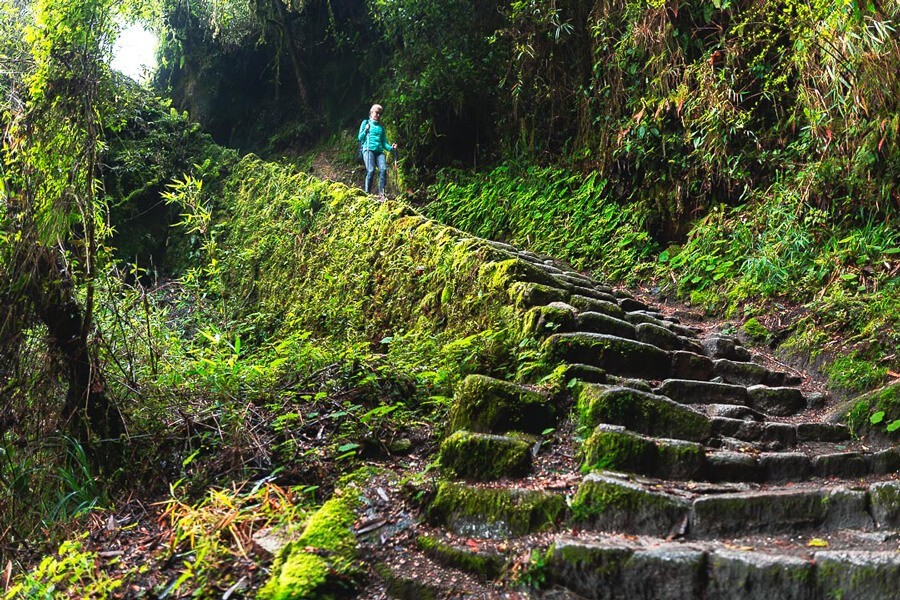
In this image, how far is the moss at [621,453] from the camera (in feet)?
10.6

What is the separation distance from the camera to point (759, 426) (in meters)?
3.80

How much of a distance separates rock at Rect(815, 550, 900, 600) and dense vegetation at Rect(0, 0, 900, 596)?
1829 millimetres

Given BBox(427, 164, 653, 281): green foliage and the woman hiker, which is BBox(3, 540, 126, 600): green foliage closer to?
Result: BBox(427, 164, 653, 281): green foliage

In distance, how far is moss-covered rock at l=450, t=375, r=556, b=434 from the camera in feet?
12.1

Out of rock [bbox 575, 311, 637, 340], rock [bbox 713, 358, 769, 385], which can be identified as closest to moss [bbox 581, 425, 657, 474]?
rock [bbox 575, 311, 637, 340]

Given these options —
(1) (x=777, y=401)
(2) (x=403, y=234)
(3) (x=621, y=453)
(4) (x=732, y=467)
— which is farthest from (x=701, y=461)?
(2) (x=403, y=234)

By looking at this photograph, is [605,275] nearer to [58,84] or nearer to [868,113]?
[868,113]

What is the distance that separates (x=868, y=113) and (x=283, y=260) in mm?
6799

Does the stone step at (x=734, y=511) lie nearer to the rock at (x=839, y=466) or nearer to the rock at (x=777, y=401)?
the rock at (x=839, y=466)

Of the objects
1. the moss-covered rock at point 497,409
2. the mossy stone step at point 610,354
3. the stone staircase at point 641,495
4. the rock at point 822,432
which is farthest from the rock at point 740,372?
the moss-covered rock at point 497,409

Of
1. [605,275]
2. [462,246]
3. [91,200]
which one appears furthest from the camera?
[605,275]

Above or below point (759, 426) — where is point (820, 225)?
above

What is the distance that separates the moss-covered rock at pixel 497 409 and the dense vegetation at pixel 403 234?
474 millimetres

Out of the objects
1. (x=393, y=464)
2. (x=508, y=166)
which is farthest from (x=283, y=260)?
(x=393, y=464)
